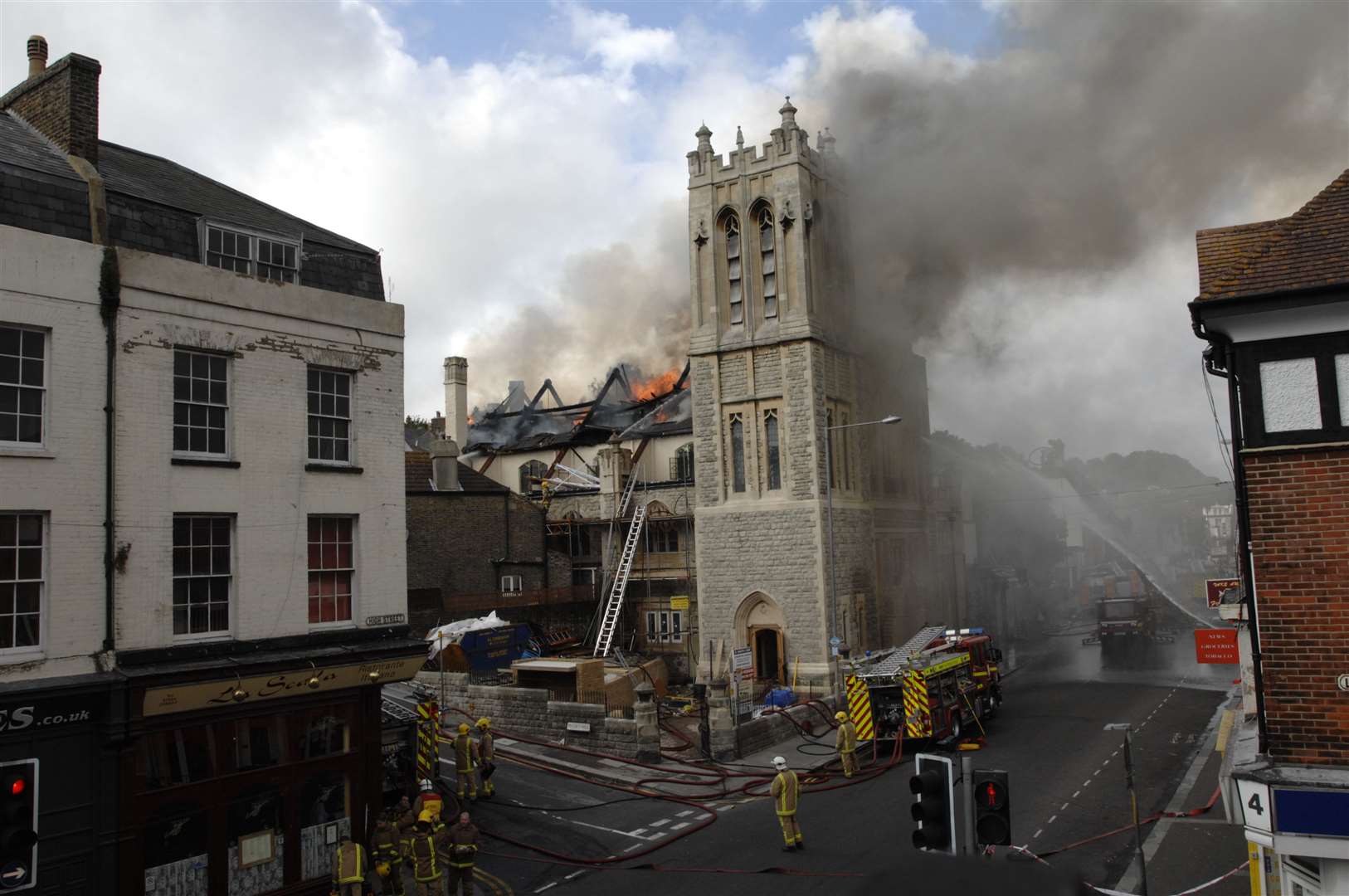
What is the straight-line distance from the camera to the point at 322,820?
1416 cm

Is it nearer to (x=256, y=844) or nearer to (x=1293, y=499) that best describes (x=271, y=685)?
(x=256, y=844)

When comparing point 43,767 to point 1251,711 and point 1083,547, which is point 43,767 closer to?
point 1251,711

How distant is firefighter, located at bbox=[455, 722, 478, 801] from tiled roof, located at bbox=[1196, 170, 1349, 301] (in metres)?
13.6

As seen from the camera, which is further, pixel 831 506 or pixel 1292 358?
pixel 831 506

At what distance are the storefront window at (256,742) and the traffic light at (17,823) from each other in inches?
252

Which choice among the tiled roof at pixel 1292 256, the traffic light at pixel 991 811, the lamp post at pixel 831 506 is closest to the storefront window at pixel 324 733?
→ the traffic light at pixel 991 811

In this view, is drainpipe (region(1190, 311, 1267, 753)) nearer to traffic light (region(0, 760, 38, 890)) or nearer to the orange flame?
traffic light (region(0, 760, 38, 890))

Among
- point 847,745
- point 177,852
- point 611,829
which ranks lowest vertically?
point 611,829

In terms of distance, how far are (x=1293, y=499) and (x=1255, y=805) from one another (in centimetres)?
294

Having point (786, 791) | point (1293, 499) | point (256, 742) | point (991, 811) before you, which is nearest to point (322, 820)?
point (256, 742)

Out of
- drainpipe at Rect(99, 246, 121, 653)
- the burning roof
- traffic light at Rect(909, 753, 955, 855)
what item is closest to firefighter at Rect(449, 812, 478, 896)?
drainpipe at Rect(99, 246, 121, 653)

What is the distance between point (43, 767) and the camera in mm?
11406

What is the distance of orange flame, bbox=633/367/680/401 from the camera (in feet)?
165

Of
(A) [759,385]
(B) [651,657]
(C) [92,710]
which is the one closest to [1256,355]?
(C) [92,710]
